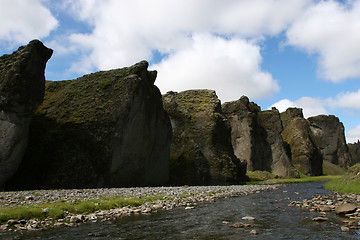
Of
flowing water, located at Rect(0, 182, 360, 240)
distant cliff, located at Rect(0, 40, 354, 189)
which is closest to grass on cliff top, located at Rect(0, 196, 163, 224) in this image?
flowing water, located at Rect(0, 182, 360, 240)

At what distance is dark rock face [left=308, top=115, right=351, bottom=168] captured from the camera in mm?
156250

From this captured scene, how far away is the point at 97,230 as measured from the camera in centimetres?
1363

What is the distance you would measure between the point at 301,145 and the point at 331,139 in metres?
Answer: 56.4

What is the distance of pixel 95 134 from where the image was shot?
35.8m

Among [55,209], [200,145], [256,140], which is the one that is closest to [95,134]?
[55,209]

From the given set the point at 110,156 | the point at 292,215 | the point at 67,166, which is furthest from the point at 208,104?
the point at 292,215

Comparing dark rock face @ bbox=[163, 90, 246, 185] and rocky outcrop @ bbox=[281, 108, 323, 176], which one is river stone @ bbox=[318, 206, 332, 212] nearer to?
dark rock face @ bbox=[163, 90, 246, 185]

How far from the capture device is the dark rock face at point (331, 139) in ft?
513

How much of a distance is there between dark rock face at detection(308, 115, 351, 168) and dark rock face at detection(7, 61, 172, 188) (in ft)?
450

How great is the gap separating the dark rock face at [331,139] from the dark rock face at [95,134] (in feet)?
450

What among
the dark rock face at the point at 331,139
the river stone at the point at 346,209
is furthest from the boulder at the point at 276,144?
the river stone at the point at 346,209

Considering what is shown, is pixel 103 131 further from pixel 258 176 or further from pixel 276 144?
pixel 276 144

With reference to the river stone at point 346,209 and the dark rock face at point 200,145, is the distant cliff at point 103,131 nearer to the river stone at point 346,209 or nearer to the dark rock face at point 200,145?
the dark rock face at point 200,145

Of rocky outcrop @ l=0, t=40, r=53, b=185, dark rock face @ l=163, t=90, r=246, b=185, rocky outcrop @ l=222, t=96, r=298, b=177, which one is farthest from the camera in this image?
rocky outcrop @ l=222, t=96, r=298, b=177
